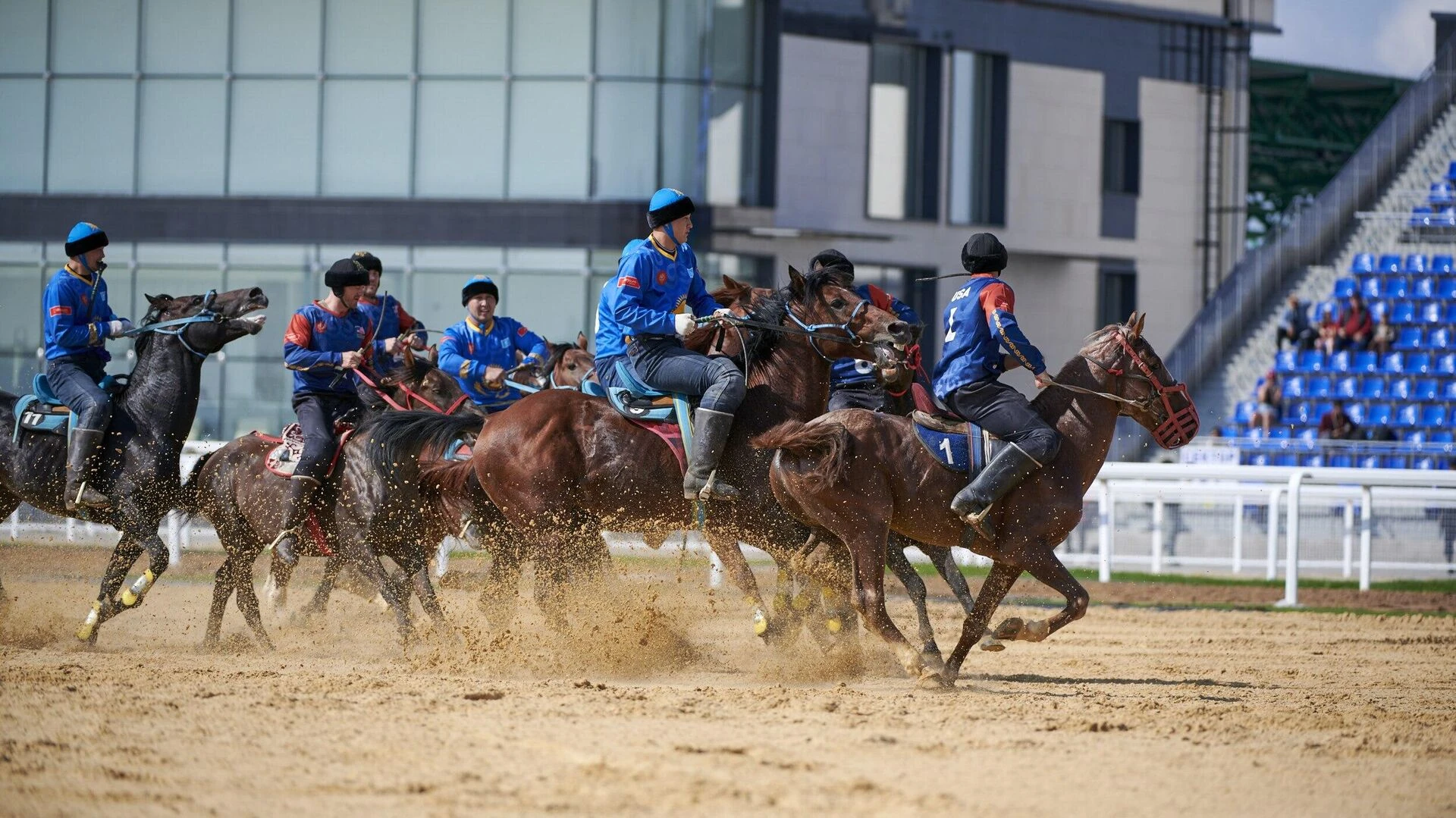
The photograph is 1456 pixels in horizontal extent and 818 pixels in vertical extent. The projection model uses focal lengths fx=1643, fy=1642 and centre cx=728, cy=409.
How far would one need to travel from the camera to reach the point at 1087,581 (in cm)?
1563

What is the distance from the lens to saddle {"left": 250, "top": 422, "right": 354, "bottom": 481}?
970 cm

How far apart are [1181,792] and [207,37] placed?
22.5 metres

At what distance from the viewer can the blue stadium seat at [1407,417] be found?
70.7 ft

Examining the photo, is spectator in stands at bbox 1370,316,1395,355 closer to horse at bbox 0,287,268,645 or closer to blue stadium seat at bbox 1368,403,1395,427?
blue stadium seat at bbox 1368,403,1395,427

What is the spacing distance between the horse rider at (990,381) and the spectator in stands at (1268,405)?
14.4 meters

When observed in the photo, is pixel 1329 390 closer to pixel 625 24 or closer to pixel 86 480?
pixel 625 24

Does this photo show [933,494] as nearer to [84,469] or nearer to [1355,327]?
[84,469]

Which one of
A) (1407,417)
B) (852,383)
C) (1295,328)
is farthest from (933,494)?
(1295,328)

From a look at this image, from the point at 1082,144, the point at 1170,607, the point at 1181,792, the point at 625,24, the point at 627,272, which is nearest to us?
the point at 1181,792

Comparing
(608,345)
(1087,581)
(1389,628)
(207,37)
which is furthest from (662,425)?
(207,37)

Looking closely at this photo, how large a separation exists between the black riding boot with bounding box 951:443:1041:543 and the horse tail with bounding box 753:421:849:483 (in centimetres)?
60

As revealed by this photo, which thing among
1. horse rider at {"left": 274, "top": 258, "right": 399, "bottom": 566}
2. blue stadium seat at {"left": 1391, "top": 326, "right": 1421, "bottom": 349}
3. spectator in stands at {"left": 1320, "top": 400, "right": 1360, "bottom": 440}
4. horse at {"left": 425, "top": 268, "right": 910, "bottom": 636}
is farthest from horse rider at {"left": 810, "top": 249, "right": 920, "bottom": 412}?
blue stadium seat at {"left": 1391, "top": 326, "right": 1421, "bottom": 349}

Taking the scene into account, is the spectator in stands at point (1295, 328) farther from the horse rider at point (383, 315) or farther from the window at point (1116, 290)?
the horse rider at point (383, 315)

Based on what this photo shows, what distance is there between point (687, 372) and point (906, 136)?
21.3 metres
